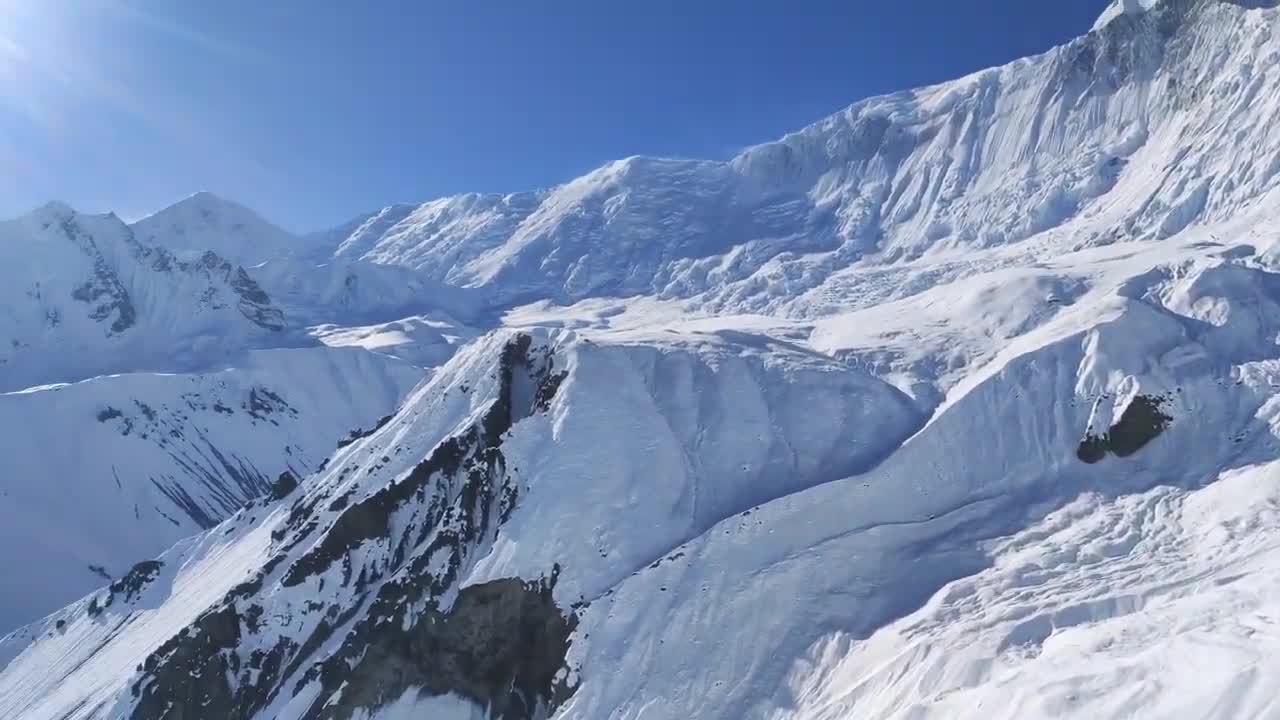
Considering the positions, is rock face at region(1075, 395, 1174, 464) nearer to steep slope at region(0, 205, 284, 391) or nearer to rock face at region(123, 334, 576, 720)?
rock face at region(123, 334, 576, 720)

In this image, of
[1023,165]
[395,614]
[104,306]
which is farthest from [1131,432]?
[104,306]

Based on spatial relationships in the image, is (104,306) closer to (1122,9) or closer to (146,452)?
(146,452)

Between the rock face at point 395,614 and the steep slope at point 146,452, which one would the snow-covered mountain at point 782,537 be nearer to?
the rock face at point 395,614

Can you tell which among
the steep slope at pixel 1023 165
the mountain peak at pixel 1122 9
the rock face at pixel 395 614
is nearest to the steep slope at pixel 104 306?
the steep slope at pixel 1023 165

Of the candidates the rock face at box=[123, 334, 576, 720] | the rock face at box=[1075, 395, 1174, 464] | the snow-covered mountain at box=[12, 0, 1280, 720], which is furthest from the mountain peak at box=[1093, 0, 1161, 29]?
the rock face at box=[123, 334, 576, 720]

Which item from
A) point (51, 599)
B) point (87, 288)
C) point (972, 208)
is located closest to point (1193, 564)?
point (51, 599)

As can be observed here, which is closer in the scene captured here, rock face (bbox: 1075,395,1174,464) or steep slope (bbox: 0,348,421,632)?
rock face (bbox: 1075,395,1174,464)
